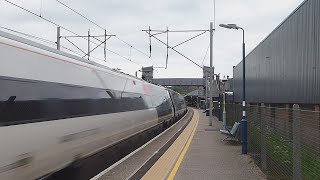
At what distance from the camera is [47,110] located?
794 cm

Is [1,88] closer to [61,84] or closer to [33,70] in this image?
[33,70]

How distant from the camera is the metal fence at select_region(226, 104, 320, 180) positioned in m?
7.50

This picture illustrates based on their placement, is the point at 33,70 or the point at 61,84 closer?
the point at 33,70

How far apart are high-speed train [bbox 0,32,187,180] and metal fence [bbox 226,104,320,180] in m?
3.98

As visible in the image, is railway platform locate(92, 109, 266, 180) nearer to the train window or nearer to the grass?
the grass

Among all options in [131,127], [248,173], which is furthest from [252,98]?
[248,173]

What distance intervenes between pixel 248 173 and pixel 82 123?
4.14m

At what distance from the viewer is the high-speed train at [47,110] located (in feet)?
21.8

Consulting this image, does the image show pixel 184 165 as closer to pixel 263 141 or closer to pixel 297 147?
pixel 263 141

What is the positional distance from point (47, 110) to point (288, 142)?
4534 mm

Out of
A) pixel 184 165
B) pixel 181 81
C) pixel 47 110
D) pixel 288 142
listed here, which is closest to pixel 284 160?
pixel 288 142

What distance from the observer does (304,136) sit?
7695 mm

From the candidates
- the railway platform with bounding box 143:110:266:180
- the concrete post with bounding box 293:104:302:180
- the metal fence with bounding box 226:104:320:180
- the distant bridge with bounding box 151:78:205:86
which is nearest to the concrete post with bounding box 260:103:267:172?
the metal fence with bounding box 226:104:320:180

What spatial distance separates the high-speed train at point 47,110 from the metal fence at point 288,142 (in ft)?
13.1
